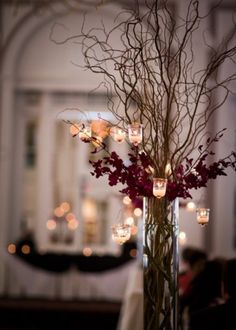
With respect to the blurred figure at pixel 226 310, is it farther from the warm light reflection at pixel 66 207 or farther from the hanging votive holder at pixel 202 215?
the warm light reflection at pixel 66 207

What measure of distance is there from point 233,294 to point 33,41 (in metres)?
5.24

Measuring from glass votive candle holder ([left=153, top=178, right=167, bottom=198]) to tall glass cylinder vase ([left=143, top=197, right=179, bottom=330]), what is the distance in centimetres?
14

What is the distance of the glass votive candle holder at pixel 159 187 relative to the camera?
6.82 ft

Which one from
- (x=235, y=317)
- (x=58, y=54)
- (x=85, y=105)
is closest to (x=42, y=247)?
(x=85, y=105)

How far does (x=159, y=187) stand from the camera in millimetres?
2086

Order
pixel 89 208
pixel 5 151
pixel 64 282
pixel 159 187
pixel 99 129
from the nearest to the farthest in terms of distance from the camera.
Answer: pixel 159 187
pixel 99 129
pixel 64 282
pixel 5 151
pixel 89 208

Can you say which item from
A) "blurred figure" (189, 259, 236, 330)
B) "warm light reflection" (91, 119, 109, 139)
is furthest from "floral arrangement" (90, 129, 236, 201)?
"blurred figure" (189, 259, 236, 330)

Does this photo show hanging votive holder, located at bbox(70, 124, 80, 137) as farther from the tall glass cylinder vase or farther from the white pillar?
the white pillar

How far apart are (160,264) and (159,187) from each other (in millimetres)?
346

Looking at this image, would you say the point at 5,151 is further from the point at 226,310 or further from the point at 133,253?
the point at 226,310

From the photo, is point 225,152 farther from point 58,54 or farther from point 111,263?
point 58,54

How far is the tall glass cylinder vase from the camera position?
85.7 inches

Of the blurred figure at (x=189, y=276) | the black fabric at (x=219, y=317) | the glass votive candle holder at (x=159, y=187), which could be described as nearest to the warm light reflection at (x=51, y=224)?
the blurred figure at (x=189, y=276)


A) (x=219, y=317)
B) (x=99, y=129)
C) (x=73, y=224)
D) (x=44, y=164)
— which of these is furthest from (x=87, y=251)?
(x=219, y=317)
